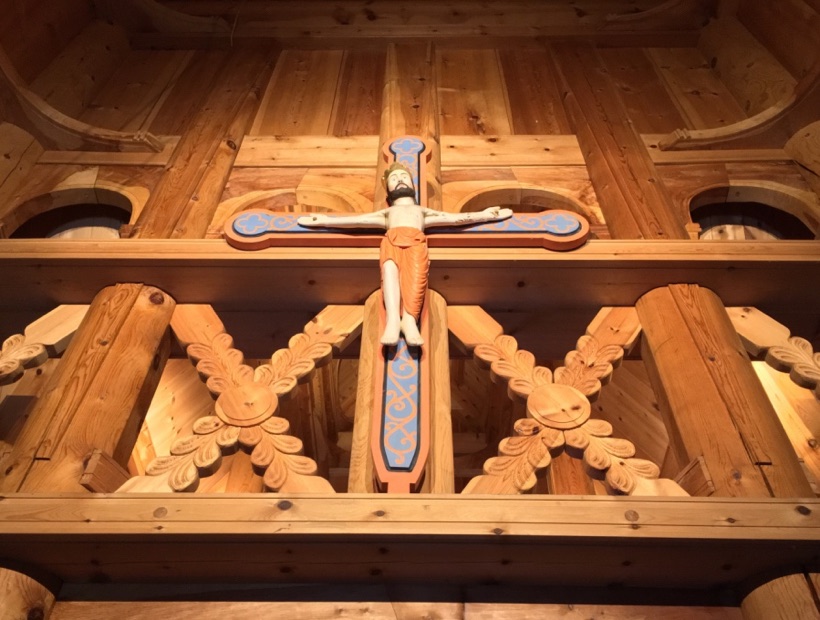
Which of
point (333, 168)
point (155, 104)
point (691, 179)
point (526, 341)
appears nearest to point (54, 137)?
point (155, 104)

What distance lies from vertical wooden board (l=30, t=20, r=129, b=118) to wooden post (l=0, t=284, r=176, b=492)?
2000mm

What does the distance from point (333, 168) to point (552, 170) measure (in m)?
1.01

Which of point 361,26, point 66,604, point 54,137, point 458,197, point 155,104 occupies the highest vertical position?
point 361,26

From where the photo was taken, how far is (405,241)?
108 inches

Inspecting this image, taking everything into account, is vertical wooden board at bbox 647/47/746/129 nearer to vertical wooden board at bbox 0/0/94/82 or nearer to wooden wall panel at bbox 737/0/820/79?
wooden wall panel at bbox 737/0/820/79

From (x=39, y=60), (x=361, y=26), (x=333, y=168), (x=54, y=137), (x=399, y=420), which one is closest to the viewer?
(x=399, y=420)

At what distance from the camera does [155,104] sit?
14.7 feet

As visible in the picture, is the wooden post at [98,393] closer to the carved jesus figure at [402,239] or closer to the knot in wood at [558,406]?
the carved jesus figure at [402,239]

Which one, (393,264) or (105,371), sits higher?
(393,264)

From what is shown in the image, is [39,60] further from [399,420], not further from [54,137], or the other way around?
[399,420]

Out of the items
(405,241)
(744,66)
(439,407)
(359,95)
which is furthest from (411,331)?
(744,66)

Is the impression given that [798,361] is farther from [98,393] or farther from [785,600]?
[98,393]

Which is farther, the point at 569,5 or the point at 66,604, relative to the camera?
the point at 569,5

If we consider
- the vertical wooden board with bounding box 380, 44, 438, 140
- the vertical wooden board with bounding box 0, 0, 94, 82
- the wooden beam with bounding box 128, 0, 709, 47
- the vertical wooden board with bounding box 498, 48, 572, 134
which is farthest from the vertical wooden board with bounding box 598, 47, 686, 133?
the vertical wooden board with bounding box 0, 0, 94, 82
